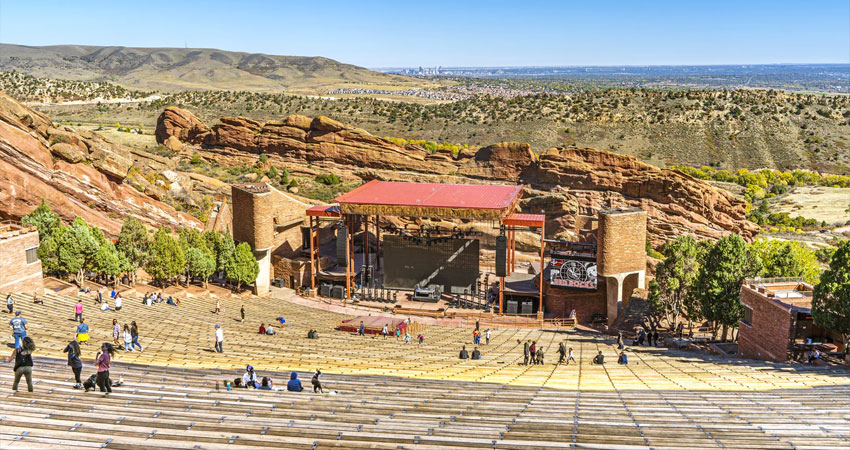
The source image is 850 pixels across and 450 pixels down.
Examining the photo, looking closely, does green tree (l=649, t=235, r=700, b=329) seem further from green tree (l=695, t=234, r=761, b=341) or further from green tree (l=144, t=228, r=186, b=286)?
green tree (l=144, t=228, r=186, b=286)

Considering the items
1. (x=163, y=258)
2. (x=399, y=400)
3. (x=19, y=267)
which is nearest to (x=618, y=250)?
(x=399, y=400)

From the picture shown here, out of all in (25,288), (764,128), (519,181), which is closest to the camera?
(25,288)

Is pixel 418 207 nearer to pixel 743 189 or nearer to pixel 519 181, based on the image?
pixel 519 181

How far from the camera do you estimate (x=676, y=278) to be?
36.8 meters

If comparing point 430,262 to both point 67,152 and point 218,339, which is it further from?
point 67,152

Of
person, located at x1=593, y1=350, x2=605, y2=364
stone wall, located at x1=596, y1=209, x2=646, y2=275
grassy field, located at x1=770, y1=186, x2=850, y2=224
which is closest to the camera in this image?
person, located at x1=593, y1=350, x2=605, y2=364

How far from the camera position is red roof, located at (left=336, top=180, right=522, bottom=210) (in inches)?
1655

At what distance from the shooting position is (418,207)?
41938 millimetres

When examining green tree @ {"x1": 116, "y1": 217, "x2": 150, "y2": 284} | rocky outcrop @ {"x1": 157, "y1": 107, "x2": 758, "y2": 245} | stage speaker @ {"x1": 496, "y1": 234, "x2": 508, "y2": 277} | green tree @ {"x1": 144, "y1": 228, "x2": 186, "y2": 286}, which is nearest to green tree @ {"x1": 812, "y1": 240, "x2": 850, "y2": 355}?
stage speaker @ {"x1": 496, "y1": 234, "x2": 508, "y2": 277}

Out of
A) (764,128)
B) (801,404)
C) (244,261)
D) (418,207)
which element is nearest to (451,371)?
(801,404)

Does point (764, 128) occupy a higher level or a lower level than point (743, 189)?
higher

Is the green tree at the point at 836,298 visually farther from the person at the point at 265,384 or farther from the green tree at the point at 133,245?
the green tree at the point at 133,245

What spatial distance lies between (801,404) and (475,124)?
9790cm

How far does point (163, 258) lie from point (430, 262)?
17804mm
